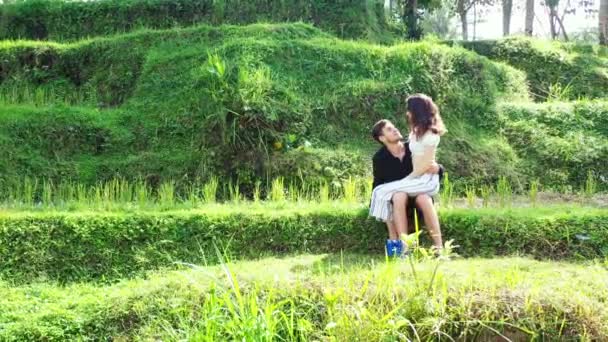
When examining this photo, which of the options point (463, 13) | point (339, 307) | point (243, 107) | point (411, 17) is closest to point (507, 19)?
A: point (463, 13)

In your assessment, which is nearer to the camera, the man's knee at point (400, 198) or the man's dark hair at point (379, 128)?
the man's knee at point (400, 198)

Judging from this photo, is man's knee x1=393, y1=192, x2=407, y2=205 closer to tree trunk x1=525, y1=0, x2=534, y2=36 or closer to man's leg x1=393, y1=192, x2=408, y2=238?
man's leg x1=393, y1=192, x2=408, y2=238

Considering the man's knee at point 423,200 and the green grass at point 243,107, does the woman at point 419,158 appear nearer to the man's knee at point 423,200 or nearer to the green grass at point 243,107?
the man's knee at point 423,200

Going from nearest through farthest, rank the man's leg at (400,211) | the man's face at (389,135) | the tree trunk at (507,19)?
1. the man's leg at (400,211)
2. the man's face at (389,135)
3. the tree trunk at (507,19)

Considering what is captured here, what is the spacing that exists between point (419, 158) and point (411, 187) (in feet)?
0.88

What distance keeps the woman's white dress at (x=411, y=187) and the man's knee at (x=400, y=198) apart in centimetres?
4

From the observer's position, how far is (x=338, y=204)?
6.43 meters

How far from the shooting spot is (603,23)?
14.7 metres

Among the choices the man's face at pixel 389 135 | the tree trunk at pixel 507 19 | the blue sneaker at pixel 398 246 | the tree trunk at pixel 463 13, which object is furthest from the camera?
the tree trunk at pixel 463 13

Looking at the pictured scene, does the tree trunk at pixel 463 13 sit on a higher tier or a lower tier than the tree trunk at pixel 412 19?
higher

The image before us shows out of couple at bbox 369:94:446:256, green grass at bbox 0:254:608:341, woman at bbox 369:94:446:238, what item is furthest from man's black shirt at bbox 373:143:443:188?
green grass at bbox 0:254:608:341

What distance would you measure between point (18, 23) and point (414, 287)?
11.5 metres

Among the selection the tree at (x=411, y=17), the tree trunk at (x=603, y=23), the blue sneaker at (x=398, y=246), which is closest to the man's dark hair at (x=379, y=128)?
the blue sneaker at (x=398, y=246)

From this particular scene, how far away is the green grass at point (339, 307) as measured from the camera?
147 inches
